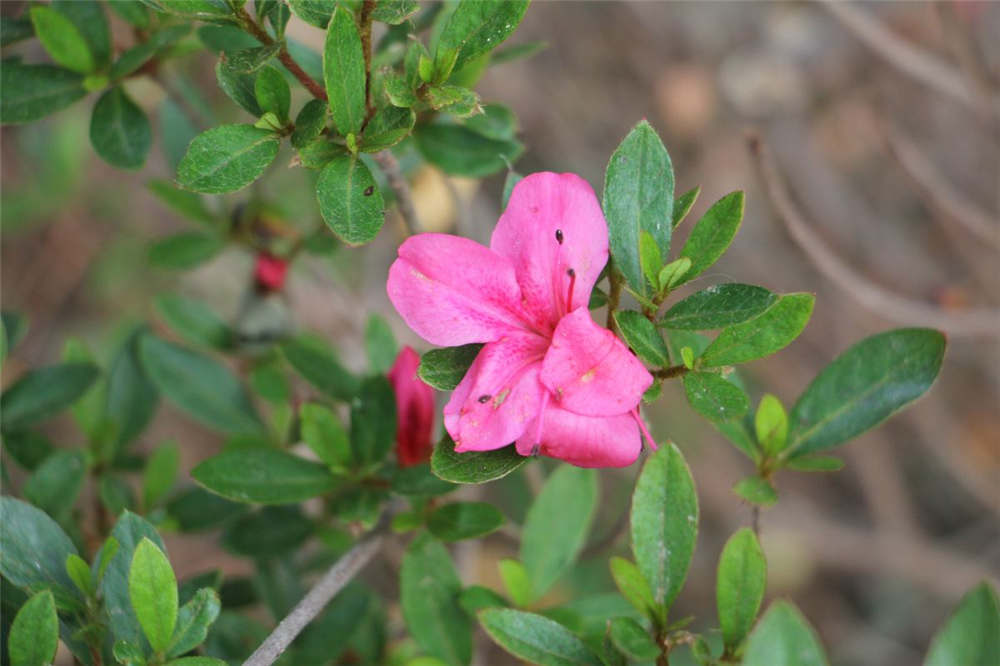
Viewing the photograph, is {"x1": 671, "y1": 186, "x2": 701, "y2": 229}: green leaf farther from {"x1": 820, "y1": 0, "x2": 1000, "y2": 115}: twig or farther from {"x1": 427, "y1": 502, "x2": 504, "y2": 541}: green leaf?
{"x1": 820, "y1": 0, "x2": 1000, "y2": 115}: twig

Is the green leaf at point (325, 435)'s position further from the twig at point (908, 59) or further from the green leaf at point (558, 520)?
the twig at point (908, 59)

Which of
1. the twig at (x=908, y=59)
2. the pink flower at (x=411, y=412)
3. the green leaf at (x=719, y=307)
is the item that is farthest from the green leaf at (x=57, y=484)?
the twig at (x=908, y=59)

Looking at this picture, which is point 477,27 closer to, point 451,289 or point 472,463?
point 451,289

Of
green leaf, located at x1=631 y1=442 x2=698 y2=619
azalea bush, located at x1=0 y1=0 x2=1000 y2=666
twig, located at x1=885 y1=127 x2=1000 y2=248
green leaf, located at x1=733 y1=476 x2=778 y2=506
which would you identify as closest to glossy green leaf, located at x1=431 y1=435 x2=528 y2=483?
azalea bush, located at x1=0 y1=0 x2=1000 y2=666

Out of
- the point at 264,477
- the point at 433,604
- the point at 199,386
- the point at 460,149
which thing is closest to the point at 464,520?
the point at 433,604

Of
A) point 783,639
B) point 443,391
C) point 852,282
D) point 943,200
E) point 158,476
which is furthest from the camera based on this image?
point 943,200

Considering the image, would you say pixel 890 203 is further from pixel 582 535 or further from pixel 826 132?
pixel 582 535

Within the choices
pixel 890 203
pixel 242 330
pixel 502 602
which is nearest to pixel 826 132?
pixel 890 203
